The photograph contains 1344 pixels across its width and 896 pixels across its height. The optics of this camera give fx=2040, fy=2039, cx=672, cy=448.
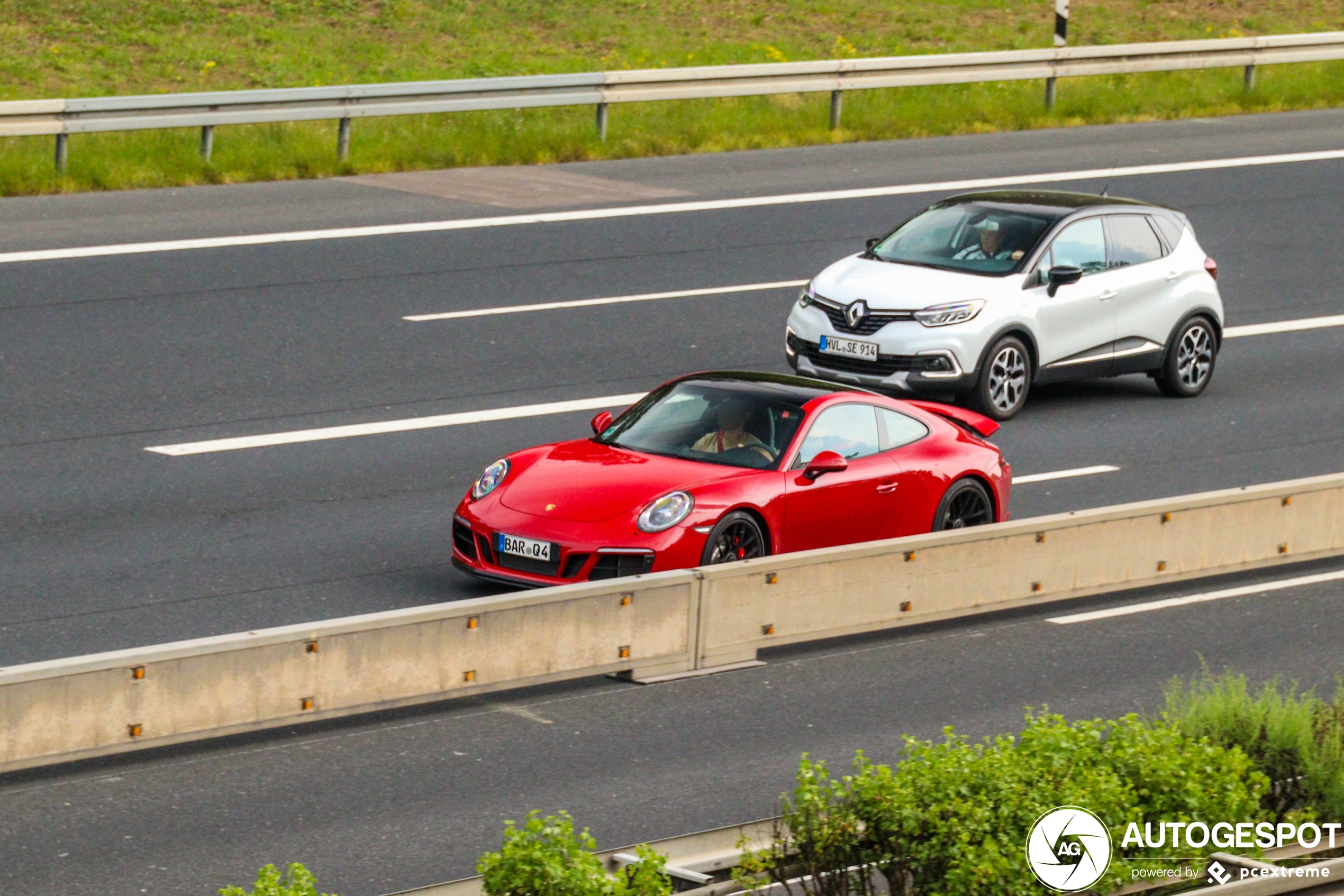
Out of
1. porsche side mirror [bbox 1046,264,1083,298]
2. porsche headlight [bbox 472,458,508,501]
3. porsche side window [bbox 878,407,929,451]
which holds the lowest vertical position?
porsche headlight [bbox 472,458,508,501]

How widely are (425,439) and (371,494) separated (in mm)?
1478

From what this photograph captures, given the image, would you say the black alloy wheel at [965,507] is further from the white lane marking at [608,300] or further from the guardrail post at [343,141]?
the guardrail post at [343,141]

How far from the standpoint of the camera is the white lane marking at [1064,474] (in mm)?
15172

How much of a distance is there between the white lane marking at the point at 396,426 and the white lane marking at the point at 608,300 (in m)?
2.43

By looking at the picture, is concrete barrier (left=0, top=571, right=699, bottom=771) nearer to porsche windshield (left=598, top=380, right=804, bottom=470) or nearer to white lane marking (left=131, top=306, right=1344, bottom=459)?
porsche windshield (left=598, top=380, right=804, bottom=470)

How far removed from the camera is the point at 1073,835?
6934 mm

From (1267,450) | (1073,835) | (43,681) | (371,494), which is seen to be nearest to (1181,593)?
→ (1267,450)

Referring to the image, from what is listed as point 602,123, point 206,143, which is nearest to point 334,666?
point 206,143

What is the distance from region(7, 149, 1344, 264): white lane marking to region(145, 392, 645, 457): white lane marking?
17.1 ft

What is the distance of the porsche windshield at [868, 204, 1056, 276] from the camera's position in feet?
56.8

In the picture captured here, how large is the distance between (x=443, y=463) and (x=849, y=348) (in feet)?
12.4

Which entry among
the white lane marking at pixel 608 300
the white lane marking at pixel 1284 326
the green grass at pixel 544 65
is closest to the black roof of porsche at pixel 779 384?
the white lane marking at pixel 608 300

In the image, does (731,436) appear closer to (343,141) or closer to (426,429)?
(426,429)
